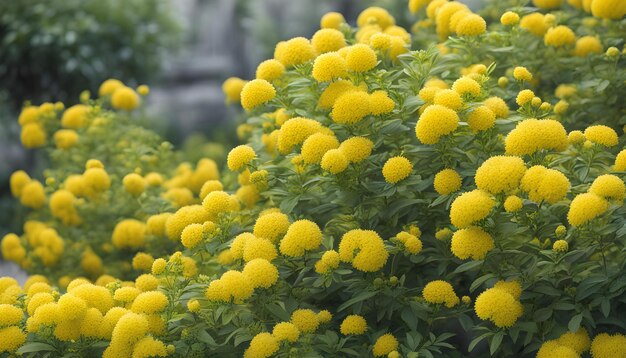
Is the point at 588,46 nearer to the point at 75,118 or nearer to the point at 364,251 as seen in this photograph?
the point at 364,251

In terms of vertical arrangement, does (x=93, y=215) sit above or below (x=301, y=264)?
above

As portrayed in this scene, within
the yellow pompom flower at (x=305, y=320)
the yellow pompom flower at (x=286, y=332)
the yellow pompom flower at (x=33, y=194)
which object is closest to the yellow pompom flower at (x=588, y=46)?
the yellow pompom flower at (x=305, y=320)

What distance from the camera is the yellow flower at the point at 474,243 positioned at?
272 cm

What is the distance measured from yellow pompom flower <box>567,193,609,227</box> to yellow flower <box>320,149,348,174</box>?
0.80 metres

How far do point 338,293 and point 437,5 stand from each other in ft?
5.62

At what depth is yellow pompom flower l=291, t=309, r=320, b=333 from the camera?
286 cm

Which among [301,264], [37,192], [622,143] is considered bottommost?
[622,143]

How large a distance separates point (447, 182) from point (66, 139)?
8.85 ft

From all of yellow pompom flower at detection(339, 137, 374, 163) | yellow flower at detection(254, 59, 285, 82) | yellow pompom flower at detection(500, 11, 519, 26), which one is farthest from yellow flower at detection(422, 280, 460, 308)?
yellow pompom flower at detection(500, 11, 519, 26)

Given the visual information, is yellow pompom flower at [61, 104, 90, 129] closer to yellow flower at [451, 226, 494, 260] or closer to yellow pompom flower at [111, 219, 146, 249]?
yellow pompom flower at [111, 219, 146, 249]

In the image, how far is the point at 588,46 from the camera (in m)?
3.94

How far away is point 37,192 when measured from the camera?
468cm

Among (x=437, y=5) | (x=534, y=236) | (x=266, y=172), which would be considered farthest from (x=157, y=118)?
(x=534, y=236)

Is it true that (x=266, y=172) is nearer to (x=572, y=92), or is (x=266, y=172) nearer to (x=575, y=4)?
(x=572, y=92)
